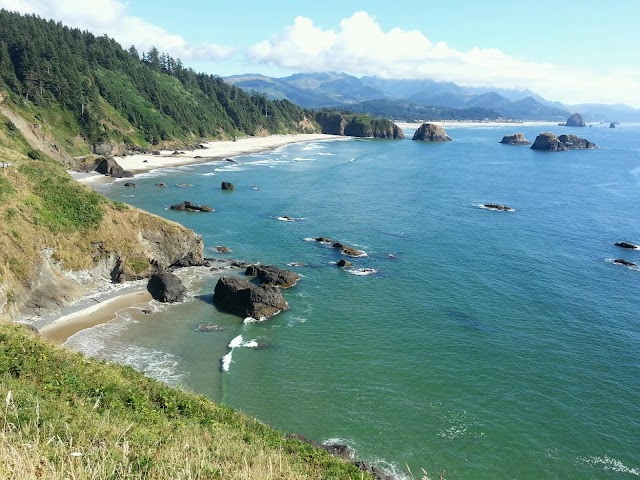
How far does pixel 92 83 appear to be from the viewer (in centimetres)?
14325

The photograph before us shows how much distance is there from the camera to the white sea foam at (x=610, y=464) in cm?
2747

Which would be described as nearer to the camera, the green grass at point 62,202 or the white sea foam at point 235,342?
the white sea foam at point 235,342

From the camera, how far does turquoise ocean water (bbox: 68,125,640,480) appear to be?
2955 centimetres

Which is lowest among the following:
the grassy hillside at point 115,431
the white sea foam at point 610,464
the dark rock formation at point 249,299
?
the white sea foam at point 610,464

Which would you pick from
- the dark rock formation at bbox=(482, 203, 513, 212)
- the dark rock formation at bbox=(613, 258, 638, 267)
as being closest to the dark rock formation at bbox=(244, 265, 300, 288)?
the dark rock formation at bbox=(613, 258, 638, 267)

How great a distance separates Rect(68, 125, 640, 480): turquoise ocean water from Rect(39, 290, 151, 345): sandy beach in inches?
45.1

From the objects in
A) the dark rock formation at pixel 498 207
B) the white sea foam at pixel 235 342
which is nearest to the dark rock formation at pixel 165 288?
the white sea foam at pixel 235 342

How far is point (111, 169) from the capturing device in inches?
4437

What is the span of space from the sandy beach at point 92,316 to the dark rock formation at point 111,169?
72906 mm

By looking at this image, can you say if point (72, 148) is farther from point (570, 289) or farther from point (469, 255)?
point (570, 289)

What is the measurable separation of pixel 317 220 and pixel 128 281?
37.7 meters

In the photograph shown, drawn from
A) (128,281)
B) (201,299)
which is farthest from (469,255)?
(128,281)

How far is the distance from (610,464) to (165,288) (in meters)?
37.8

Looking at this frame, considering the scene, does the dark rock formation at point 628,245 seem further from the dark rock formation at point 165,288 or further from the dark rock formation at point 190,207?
the dark rock formation at point 190,207
